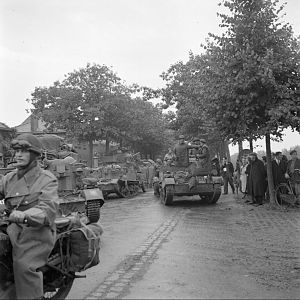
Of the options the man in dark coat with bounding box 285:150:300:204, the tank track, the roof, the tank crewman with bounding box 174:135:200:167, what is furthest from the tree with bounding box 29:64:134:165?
the tank track

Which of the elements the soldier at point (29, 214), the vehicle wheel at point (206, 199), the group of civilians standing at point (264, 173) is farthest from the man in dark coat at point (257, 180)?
the soldier at point (29, 214)

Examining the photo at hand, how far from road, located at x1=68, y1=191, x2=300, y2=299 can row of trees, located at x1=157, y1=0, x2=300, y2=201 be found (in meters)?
2.81

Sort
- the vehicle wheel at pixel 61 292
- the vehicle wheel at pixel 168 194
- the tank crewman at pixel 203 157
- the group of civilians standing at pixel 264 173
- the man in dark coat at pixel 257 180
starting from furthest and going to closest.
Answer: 1. the tank crewman at pixel 203 157
2. the vehicle wheel at pixel 168 194
3. the man in dark coat at pixel 257 180
4. the group of civilians standing at pixel 264 173
5. the vehicle wheel at pixel 61 292

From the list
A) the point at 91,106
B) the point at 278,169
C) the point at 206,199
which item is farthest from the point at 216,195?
the point at 91,106

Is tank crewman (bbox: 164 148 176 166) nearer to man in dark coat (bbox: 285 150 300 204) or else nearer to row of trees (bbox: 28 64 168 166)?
man in dark coat (bbox: 285 150 300 204)

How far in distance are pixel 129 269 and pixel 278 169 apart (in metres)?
9.84

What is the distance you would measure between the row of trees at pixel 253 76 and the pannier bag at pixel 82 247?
31.7 ft

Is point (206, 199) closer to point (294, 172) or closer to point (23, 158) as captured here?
point (294, 172)

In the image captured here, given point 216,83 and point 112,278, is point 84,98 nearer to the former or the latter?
point 216,83

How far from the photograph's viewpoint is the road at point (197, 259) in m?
5.52

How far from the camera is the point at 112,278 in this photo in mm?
6133

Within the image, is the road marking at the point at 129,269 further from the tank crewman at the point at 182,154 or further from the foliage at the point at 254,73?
the tank crewman at the point at 182,154

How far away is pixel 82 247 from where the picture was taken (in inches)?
181

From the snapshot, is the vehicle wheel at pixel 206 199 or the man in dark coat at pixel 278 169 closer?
the man in dark coat at pixel 278 169
